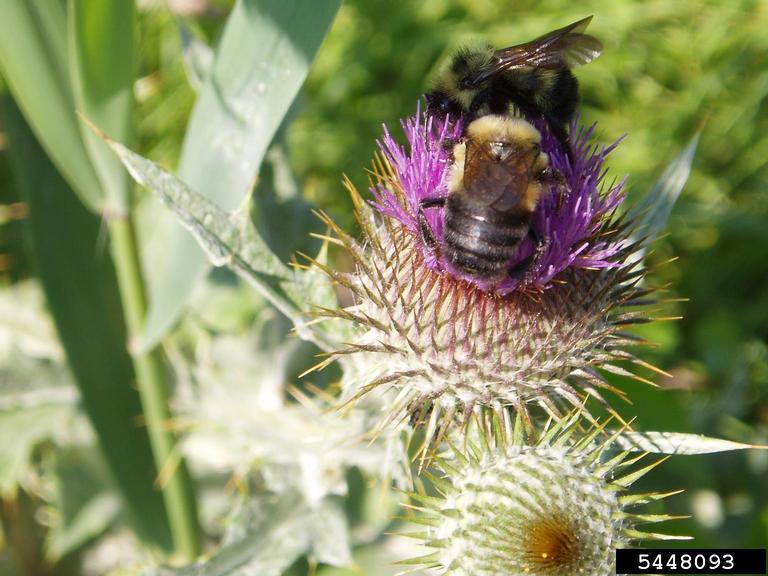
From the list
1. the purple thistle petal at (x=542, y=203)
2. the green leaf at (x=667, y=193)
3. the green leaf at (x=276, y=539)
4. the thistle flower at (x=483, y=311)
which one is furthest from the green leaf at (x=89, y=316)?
the green leaf at (x=667, y=193)

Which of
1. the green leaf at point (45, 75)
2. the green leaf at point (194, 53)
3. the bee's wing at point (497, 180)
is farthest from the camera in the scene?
the green leaf at point (194, 53)

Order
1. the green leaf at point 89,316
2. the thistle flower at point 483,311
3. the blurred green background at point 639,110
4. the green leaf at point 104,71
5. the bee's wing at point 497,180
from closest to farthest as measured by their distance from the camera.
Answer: the bee's wing at point 497,180, the thistle flower at point 483,311, the green leaf at point 104,71, the green leaf at point 89,316, the blurred green background at point 639,110

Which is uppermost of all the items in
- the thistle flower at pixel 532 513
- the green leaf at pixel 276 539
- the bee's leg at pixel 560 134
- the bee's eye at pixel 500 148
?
the bee's eye at pixel 500 148

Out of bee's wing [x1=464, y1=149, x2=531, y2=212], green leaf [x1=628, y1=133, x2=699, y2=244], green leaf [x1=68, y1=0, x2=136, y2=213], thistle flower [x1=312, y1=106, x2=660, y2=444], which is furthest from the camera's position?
green leaf [x1=628, y1=133, x2=699, y2=244]

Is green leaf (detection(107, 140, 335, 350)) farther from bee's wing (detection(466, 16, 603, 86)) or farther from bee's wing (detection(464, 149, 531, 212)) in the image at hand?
bee's wing (detection(466, 16, 603, 86))

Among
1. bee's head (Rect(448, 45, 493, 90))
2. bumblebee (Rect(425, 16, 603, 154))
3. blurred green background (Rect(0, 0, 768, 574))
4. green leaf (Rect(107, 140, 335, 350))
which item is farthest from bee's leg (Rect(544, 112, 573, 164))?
blurred green background (Rect(0, 0, 768, 574))

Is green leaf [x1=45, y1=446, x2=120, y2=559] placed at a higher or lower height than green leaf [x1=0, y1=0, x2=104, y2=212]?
lower

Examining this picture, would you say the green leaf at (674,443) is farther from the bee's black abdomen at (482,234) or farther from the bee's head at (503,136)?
the bee's head at (503,136)
